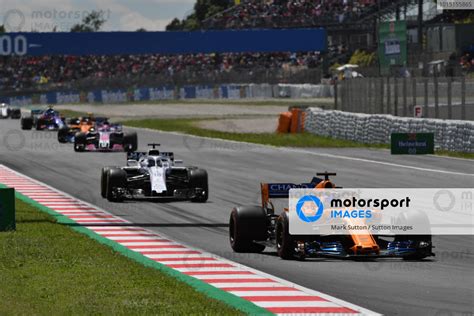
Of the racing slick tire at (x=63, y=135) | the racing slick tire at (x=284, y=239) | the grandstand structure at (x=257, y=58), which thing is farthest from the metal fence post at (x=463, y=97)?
the grandstand structure at (x=257, y=58)

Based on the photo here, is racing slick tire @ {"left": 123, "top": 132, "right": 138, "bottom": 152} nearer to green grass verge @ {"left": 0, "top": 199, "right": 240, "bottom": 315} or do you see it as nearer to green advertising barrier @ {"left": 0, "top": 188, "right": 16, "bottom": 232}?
green advertising barrier @ {"left": 0, "top": 188, "right": 16, "bottom": 232}

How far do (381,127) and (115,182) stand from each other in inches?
777

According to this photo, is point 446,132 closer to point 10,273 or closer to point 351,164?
point 351,164

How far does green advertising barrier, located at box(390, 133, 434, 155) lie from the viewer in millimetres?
35188

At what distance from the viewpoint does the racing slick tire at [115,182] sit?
21.7 metres

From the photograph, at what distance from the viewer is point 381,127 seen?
39.9m

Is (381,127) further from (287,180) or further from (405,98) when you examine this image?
(287,180)

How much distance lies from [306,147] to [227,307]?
2998 cm

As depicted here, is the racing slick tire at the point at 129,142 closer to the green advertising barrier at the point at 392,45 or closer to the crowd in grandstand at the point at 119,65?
the green advertising barrier at the point at 392,45

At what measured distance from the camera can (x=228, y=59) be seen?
107000mm

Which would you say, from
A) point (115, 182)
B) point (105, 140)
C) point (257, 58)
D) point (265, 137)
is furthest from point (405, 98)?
point (257, 58)

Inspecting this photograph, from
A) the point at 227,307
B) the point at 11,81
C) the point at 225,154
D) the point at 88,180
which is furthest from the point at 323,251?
the point at 11,81

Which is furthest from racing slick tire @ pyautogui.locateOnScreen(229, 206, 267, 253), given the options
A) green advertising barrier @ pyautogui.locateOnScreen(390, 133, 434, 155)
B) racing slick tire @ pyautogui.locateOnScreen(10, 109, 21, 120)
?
racing slick tire @ pyautogui.locateOnScreen(10, 109, 21, 120)

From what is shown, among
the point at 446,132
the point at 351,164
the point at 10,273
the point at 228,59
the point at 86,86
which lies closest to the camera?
the point at 10,273
